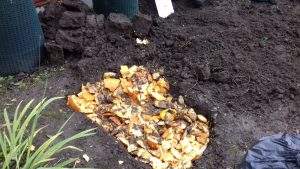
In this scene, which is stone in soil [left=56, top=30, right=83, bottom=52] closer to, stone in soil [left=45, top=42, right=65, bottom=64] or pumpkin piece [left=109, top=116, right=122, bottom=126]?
stone in soil [left=45, top=42, right=65, bottom=64]

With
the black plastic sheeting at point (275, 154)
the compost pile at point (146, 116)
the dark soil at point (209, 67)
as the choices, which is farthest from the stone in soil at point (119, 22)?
the black plastic sheeting at point (275, 154)

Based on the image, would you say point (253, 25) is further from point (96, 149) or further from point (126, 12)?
point (96, 149)

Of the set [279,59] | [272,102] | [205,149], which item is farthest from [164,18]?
[205,149]

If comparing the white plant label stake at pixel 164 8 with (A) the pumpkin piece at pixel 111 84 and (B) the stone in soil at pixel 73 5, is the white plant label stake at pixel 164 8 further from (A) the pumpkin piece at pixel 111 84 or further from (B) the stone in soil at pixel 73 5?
(A) the pumpkin piece at pixel 111 84

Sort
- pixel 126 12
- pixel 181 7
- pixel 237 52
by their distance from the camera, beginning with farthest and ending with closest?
pixel 181 7 → pixel 126 12 → pixel 237 52

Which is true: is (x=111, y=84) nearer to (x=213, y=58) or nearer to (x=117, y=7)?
(x=213, y=58)


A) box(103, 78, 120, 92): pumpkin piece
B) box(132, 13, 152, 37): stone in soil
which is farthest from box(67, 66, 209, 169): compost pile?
box(132, 13, 152, 37): stone in soil
